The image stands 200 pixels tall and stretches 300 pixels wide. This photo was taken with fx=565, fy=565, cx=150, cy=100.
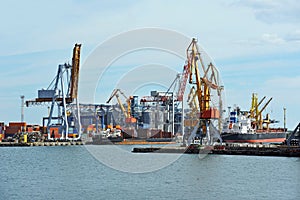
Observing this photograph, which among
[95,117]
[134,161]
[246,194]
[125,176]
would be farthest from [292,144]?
[95,117]

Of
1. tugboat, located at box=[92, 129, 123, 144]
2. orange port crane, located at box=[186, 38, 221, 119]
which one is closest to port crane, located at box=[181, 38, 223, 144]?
orange port crane, located at box=[186, 38, 221, 119]

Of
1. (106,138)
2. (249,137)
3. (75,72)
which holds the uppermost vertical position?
(75,72)

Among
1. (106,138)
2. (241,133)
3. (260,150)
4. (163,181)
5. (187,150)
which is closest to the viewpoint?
(163,181)

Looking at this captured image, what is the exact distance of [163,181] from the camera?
36.8 metres

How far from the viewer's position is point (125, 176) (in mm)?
40250

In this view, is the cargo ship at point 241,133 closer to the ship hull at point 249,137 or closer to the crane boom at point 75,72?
the ship hull at point 249,137

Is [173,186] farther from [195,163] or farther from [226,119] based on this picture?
[226,119]

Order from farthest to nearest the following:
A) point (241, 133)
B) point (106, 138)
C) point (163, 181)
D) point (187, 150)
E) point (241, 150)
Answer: point (106, 138), point (241, 133), point (187, 150), point (241, 150), point (163, 181)

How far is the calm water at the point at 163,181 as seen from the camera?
30625 mm

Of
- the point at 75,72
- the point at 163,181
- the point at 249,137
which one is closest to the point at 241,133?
the point at 249,137

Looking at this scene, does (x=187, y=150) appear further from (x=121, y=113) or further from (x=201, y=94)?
(x=121, y=113)

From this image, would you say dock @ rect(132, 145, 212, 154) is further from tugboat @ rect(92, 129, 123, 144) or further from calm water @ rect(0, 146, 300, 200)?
tugboat @ rect(92, 129, 123, 144)

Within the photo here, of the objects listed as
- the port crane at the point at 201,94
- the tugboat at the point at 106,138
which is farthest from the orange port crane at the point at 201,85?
the tugboat at the point at 106,138

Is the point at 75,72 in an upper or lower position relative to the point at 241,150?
upper
